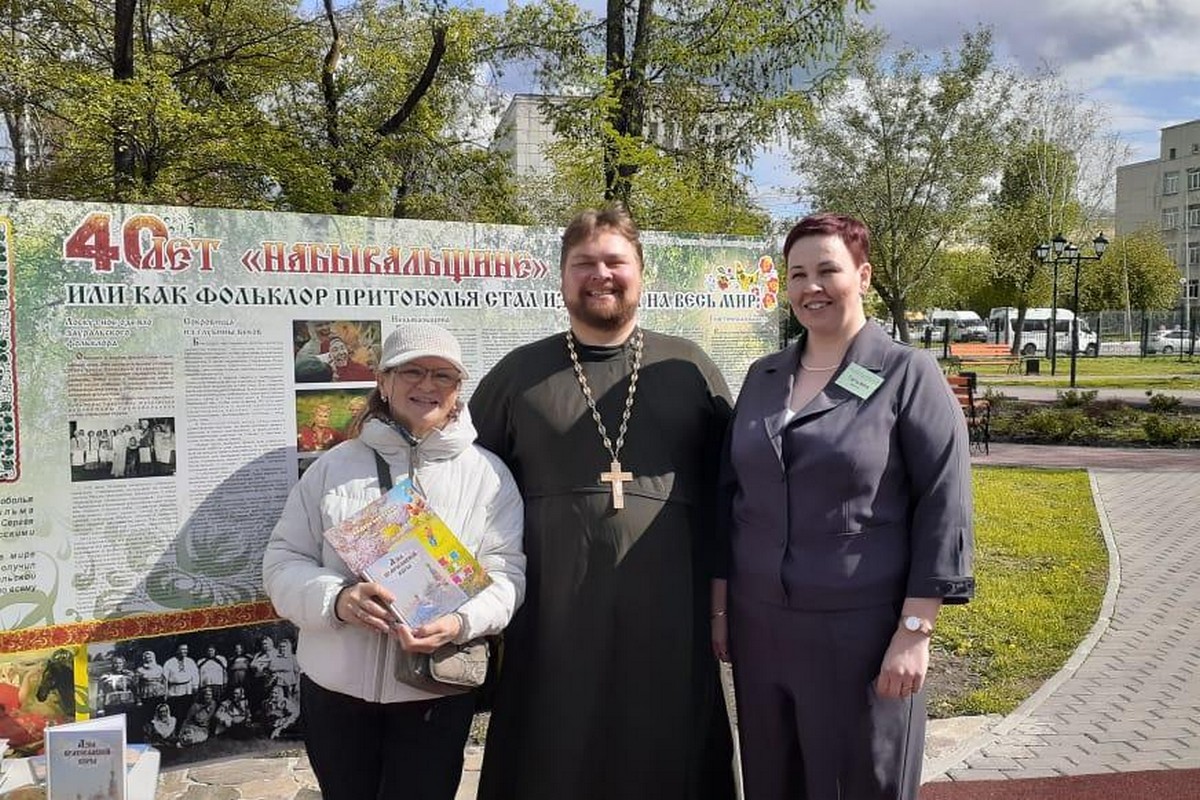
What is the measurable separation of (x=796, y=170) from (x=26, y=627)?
2099cm

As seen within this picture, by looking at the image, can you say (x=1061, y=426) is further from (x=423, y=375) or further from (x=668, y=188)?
(x=423, y=375)

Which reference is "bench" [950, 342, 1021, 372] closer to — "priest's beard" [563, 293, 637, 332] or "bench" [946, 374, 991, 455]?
"bench" [946, 374, 991, 455]

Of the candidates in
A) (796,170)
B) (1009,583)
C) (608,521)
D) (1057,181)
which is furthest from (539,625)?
(1057,181)

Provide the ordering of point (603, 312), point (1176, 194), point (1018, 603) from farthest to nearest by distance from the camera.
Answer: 1. point (1176, 194)
2. point (1018, 603)
3. point (603, 312)

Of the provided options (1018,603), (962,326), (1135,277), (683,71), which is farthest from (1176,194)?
(1018,603)

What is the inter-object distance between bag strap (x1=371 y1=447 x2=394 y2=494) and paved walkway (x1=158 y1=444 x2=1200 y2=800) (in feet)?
6.61

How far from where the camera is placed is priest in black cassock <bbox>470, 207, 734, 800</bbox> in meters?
2.78

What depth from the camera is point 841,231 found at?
2.59m

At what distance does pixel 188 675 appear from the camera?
3.88m

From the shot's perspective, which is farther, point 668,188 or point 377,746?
point 668,188

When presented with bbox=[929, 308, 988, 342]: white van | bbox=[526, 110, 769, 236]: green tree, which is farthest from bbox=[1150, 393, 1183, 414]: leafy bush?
bbox=[929, 308, 988, 342]: white van

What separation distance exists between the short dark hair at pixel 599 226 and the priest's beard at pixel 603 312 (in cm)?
13

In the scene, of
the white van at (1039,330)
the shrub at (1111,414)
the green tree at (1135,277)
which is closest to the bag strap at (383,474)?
the shrub at (1111,414)

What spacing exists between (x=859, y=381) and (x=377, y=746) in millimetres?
1689
